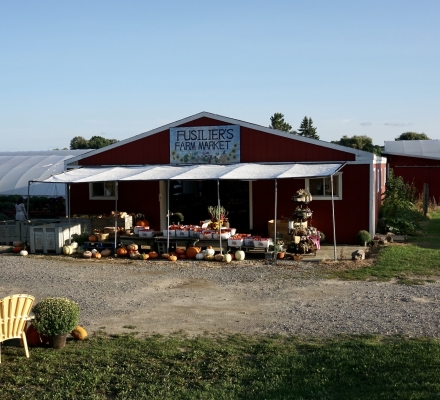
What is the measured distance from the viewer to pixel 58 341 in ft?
25.7

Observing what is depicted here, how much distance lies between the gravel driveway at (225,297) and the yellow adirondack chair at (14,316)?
1.45 meters

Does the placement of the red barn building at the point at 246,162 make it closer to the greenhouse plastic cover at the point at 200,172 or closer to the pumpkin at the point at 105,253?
the greenhouse plastic cover at the point at 200,172

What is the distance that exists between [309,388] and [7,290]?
7823mm

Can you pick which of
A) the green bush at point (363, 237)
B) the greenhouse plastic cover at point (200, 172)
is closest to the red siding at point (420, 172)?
the green bush at point (363, 237)

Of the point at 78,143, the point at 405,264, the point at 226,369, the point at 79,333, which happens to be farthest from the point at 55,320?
the point at 78,143

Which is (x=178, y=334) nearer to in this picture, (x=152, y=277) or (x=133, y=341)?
(x=133, y=341)

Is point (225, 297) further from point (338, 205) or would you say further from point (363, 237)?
point (338, 205)

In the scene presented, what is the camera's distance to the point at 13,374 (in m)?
6.91

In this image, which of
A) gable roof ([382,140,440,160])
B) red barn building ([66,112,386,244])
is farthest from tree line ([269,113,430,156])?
red barn building ([66,112,386,244])

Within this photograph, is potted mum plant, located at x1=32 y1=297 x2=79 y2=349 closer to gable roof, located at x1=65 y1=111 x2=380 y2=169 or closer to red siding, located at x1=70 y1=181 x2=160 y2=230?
gable roof, located at x1=65 y1=111 x2=380 y2=169

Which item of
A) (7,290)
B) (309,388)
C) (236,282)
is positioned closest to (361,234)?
(236,282)

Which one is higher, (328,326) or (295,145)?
(295,145)

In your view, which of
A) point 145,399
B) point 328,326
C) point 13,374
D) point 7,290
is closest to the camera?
point 145,399

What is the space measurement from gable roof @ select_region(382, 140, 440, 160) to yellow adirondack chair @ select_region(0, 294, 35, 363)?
2641cm
